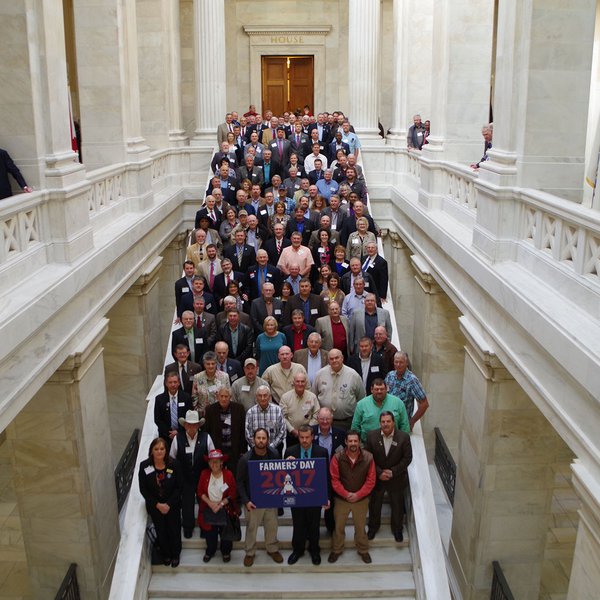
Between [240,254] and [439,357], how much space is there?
399 centimetres

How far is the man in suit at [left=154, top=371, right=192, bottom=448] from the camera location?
9.01m

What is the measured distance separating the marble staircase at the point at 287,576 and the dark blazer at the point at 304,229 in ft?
17.6

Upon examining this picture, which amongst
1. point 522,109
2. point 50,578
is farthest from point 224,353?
point 522,109

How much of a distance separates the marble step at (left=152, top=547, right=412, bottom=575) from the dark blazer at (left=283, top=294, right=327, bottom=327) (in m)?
3.08

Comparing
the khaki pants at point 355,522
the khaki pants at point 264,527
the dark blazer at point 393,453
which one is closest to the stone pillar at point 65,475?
the khaki pants at point 264,527

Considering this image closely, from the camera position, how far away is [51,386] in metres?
9.20

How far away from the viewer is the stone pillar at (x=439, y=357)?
13.6 m

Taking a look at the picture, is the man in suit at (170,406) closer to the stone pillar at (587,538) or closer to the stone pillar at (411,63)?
the stone pillar at (587,538)

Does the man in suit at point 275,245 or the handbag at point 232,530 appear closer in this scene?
the handbag at point 232,530

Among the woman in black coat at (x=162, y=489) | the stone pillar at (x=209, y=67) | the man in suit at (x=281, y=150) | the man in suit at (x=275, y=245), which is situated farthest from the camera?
the stone pillar at (x=209, y=67)

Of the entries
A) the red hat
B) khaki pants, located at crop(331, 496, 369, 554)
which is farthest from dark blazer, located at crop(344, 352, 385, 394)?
the red hat

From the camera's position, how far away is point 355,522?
8594 mm

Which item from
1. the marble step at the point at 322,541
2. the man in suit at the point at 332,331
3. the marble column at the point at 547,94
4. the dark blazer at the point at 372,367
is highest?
the marble column at the point at 547,94

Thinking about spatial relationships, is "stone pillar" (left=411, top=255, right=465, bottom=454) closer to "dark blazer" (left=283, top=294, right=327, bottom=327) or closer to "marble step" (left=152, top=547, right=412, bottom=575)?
"dark blazer" (left=283, top=294, right=327, bottom=327)
